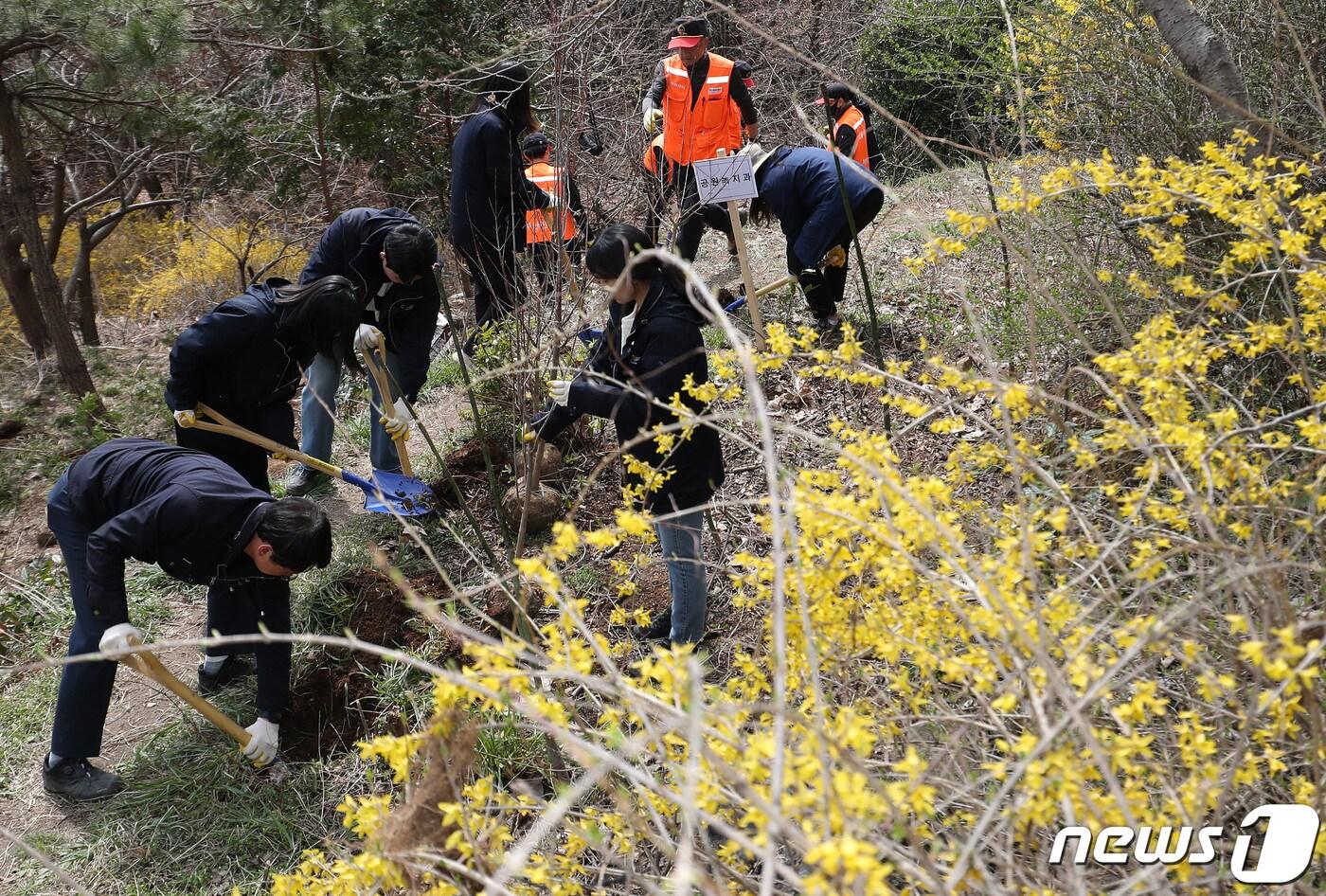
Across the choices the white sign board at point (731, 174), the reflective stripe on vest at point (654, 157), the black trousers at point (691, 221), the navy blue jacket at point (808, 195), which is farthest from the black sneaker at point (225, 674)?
the reflective stripe on vest at point (654, 157)

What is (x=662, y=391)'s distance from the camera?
3.24 metres

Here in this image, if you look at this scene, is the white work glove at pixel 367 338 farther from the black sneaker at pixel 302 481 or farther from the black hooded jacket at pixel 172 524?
the black hooded jacket at pixel 172 524

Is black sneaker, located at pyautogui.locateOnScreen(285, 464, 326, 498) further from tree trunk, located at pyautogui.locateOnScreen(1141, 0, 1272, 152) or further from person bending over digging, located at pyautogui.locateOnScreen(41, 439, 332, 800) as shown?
tree trunk, located at pyautogui.locateOnScreen(1141, 0, 1272, 152)

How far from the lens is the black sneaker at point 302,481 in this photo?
496 centimetres

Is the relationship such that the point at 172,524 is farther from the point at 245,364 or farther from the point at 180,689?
the point at 245,364

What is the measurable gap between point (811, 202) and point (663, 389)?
2451 millimetres

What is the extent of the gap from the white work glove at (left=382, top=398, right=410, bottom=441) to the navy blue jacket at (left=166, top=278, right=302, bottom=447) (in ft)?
1.43

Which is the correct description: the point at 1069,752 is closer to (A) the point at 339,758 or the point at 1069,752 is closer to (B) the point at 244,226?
(A) the point at 339,758

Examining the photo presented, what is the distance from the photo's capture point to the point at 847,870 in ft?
4.16

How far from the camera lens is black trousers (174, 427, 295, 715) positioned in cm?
340

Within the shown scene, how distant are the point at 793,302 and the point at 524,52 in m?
2.56

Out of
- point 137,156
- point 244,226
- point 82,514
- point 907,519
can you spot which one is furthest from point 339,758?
point 244,226

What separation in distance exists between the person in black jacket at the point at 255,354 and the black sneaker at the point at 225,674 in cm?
80

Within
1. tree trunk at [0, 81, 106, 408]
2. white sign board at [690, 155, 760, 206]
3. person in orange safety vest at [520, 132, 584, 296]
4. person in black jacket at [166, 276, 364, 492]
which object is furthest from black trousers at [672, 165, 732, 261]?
tree trunk at [0, 81, 106, 408]
